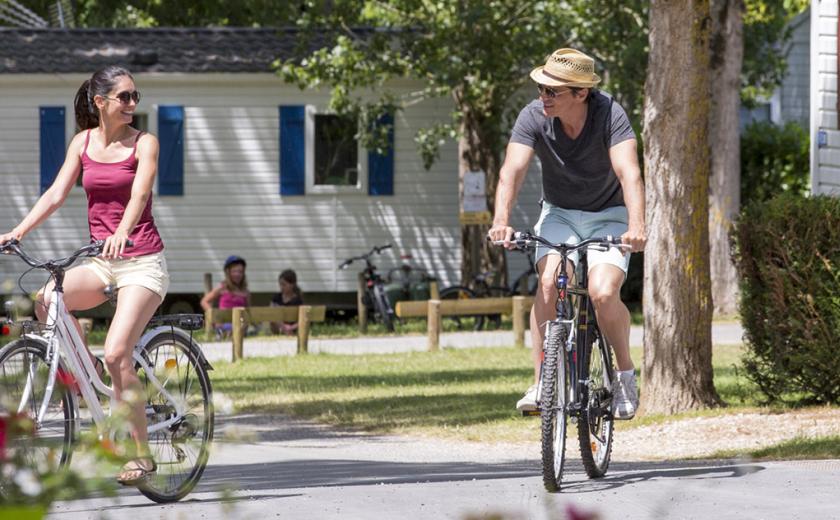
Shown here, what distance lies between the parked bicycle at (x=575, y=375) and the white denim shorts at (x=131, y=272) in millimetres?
1485

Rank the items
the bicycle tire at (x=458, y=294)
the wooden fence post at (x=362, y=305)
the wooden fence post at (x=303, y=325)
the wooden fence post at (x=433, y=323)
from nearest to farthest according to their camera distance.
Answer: the wooden fence post at (x=303, y=325)
the wooden fence post at (x=433, y=323)
the wooden fence post at (x=362, y=305)
the bicycle tire at (x=458, y=294)

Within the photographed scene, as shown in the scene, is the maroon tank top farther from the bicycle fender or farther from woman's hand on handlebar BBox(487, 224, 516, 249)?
woman's hand on handlebar BBox(487, 224, 516, 249)

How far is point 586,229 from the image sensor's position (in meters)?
7.37

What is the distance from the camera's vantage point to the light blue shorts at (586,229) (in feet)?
24.0

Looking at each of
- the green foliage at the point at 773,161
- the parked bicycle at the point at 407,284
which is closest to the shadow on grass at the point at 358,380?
the parked bicycle at the point at 407,284

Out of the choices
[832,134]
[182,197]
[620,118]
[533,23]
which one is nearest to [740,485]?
[620,118]

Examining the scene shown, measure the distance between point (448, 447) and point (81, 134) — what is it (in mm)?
4161

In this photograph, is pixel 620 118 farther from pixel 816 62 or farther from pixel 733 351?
pixel 733 351

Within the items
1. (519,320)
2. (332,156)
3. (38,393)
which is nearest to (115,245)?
(38,393)

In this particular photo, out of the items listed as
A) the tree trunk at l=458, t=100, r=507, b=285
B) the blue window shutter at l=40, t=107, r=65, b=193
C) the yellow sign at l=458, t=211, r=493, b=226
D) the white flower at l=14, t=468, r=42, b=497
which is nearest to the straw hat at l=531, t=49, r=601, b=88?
the white flower at l=14, t=468, r=42, b=497

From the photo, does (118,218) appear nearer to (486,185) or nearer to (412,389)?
(412,389)

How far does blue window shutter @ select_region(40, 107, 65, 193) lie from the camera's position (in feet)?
82.9

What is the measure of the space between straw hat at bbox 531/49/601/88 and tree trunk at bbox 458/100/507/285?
53.3 feet

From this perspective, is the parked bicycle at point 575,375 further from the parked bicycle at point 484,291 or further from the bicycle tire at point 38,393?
the parked bicycle at point 484,291
